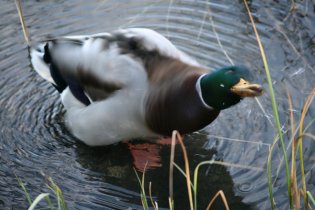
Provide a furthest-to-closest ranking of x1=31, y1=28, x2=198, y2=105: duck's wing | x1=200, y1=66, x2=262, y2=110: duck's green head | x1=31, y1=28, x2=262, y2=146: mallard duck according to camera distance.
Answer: x1=31, y1=28, x2=198, y2=105: duck's wing → x1=31, y1=28, x2=262, y2=146: mallard duck → x1=200, y1=66, x2=262, y2=110: duck's green head

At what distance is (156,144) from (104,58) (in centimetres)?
74

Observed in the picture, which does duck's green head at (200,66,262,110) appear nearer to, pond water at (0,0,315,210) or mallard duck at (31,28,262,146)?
mallard duck at (31,28,262,146)

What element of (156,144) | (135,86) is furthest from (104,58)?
(156,144)

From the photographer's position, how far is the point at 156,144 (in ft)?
14.5

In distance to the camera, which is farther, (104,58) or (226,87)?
(104,58)

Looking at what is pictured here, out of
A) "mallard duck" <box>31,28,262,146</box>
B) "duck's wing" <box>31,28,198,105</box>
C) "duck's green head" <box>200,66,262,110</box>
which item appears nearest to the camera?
"duck's green head" <box>200,66,262,110</box>

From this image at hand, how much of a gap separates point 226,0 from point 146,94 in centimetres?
220

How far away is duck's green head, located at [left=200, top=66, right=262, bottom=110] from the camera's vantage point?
343 centimetres

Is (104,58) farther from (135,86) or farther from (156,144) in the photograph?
(156,144)

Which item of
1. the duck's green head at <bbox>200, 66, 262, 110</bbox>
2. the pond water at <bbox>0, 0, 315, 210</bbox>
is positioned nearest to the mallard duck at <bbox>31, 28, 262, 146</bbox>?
the duck's green head at <bbox>200, 66, 262, 110</bbox>

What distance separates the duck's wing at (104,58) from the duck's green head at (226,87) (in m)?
0.36

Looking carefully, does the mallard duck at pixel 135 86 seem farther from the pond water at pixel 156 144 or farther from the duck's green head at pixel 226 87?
the pond water at pixel 156 144

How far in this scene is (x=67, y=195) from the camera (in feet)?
12.8

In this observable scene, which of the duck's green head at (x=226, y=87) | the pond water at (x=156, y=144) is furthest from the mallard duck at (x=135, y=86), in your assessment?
the pond water at (x=156, y=144)
